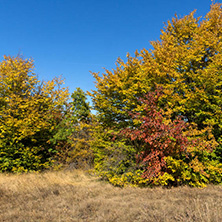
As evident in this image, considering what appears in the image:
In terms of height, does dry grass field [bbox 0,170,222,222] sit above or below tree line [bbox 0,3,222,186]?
below

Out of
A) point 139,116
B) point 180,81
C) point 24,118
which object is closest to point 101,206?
point 139,116

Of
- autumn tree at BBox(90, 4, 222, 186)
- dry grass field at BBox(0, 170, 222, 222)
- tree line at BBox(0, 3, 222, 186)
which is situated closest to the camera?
dry grass field at BBox(0, 170, 222, 222)

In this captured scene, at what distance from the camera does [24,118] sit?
47.0 ft

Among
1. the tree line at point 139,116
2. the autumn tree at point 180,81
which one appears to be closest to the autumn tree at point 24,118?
the tree line at point 139,116

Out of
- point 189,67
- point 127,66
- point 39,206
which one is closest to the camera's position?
point 39,206

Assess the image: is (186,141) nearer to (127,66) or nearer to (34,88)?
(127,66)

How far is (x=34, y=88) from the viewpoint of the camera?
16281 millimetres

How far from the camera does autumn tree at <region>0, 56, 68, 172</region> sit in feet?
46.6

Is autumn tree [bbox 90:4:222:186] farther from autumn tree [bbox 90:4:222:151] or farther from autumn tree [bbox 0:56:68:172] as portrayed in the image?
autumn tree [bbox 0:56:68:172]

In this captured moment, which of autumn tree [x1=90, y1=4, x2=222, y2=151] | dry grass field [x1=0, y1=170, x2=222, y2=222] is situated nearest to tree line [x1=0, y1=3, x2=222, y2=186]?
autumn tree [x1=90, y1=4, x2=222, y2=151]

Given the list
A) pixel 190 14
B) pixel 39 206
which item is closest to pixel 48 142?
pixel 39 206

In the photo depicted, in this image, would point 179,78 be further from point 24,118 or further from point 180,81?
point 24,118

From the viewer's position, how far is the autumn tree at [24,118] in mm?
14195

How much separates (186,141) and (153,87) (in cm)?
404
